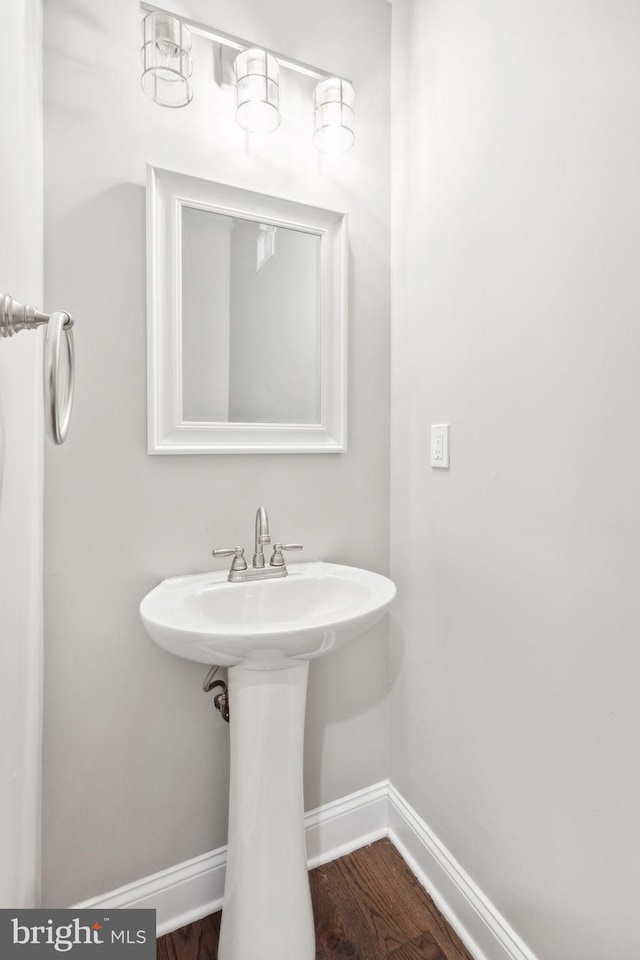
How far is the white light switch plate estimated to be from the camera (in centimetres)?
119

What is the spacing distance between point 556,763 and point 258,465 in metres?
0.91

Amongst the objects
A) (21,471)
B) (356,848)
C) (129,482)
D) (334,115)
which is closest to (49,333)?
(21,471)

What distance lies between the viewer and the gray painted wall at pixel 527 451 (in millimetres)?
773

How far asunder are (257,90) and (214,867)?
191 centimetres

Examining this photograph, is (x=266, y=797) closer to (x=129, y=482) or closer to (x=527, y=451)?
(x=129, y=482)

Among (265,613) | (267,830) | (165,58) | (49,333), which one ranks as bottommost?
(267,830)

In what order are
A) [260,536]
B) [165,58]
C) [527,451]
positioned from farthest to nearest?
1. [260,536]
2. [165,58]
3. [527,451]

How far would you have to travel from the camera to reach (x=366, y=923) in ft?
3.73

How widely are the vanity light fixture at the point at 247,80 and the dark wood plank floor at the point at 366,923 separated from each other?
194 centimetres

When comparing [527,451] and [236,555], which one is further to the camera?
[236,555]

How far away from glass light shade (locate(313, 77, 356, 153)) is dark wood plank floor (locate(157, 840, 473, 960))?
193 cm

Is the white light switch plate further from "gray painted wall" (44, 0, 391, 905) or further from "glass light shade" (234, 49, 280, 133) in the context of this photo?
"glass light shade" (234, 49, 280, 133)

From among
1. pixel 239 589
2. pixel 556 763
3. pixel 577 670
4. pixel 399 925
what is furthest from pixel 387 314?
pixel 399 925

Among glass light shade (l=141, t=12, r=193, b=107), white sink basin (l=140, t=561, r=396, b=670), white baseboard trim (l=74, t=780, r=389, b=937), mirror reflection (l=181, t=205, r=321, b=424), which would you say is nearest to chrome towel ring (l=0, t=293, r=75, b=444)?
white sink basin (l=140, t=561, r=396, b=670)
